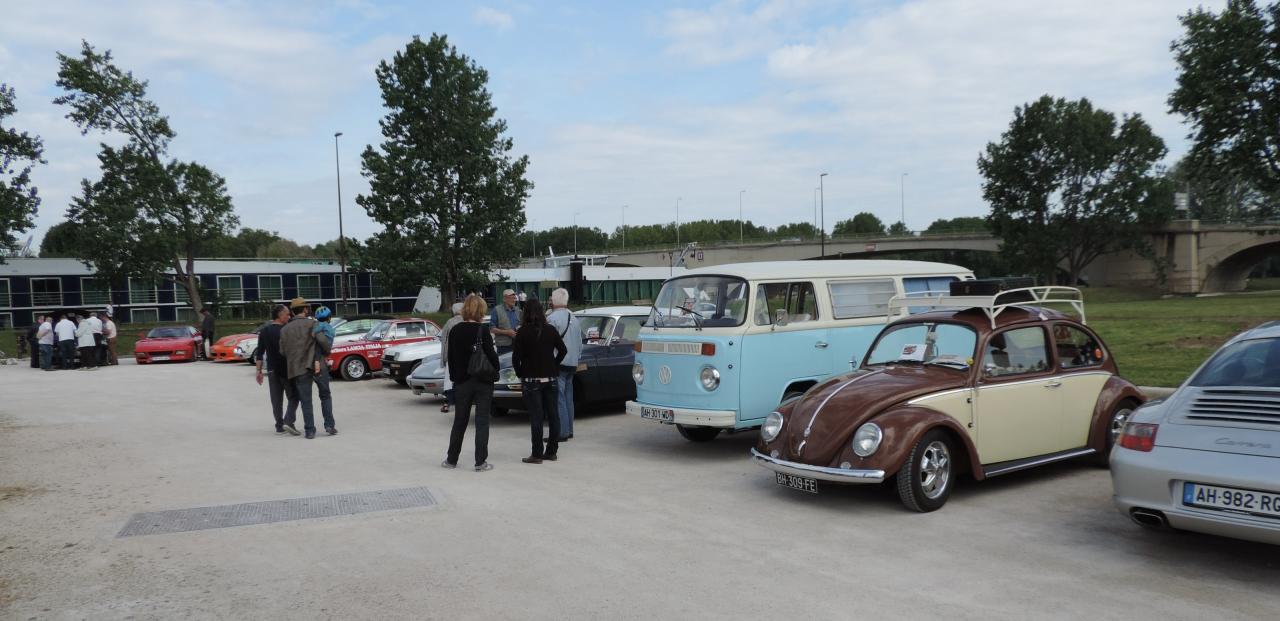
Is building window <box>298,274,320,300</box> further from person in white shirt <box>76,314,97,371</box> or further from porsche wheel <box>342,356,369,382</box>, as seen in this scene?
porsche wheel <box>342,356,369,382</box>

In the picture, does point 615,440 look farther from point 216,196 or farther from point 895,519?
point 216,196

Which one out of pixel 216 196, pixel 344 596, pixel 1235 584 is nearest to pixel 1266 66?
pixel 1235 584

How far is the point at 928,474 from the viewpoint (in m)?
6.91

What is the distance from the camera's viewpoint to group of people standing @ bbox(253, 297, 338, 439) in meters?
11.4

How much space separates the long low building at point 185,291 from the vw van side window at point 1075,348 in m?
47.0

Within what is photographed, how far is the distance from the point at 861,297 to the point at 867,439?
388 cm

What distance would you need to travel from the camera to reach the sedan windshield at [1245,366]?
540cm

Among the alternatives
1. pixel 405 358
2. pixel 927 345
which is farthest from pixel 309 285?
pixel 927 345

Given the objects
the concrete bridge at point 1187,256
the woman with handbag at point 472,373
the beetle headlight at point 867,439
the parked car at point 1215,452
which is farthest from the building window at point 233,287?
the parked car at point 1215,452

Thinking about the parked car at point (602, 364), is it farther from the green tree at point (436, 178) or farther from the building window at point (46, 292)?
the building window at point (46, 292)

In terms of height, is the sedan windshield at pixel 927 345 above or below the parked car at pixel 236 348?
above

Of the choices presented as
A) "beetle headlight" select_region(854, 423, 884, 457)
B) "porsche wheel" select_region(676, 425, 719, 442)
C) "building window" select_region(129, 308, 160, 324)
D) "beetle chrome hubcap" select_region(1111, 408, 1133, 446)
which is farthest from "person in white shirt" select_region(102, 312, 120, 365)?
"building window" select_region(129, 308, 160, 324)

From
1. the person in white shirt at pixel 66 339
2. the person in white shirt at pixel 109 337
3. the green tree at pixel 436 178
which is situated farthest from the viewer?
the green tree at pixel 436 178

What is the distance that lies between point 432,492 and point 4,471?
5.35 m
